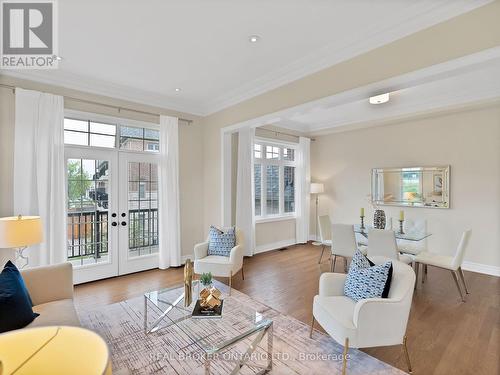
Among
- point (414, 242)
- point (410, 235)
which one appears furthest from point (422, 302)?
point (414, 242)

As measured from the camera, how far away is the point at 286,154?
6.68 meters

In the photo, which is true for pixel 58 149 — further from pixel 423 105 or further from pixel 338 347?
pixel 423 105

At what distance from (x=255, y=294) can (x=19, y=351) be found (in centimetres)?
344

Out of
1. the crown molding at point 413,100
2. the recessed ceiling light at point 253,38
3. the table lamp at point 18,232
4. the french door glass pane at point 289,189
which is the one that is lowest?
the table lamp at point 18,232

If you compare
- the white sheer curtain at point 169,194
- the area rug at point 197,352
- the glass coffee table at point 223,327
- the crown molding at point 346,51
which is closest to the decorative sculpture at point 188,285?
the glass coffee table at point 223,327

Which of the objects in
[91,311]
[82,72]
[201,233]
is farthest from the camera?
[201,233]

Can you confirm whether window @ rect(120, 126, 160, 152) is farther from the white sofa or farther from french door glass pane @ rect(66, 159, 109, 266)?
the white sofa

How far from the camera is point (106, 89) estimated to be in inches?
160

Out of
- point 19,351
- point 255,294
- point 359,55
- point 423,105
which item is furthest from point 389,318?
point 423,105

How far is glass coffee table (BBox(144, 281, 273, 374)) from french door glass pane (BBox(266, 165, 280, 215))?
11.9 ft

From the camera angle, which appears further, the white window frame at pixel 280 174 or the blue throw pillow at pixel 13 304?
the white window frame at pixel 280 174

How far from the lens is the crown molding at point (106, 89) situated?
3.51 m

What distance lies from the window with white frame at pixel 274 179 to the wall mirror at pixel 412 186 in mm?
1956

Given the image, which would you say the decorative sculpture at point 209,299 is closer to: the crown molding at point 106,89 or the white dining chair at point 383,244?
the white dining chair at point 383,244
